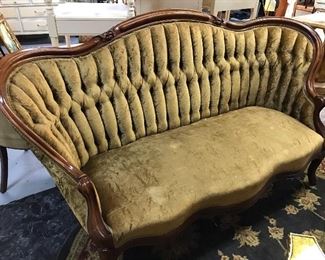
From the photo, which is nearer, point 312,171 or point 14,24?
point 312,171

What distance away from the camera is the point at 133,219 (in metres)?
1.04

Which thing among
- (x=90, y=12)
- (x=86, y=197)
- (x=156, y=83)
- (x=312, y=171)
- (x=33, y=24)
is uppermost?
(x=90, y=12)

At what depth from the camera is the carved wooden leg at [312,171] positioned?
1.73 metres

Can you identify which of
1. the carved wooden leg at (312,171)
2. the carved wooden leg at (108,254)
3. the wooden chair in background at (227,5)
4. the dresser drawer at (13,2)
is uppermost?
the wooden chair in background at (227,5)

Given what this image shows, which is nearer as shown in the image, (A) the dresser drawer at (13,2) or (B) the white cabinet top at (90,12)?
(B) the white cabinet top at (90,12)

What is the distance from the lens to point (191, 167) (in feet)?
4.14

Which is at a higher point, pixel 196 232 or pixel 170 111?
pixel 170 111

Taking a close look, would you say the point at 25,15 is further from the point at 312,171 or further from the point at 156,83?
the point at 312,171

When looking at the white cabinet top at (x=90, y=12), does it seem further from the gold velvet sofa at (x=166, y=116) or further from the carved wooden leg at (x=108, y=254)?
the carved wooden leg at (x=108, y=254)

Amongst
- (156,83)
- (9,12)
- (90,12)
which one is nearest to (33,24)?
(9,12)

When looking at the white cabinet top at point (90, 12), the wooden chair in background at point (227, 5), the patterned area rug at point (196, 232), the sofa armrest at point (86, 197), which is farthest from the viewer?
the wooden chair in background at point (227, 5)

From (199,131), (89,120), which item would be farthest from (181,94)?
(89,120)

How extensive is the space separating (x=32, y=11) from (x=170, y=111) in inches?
127

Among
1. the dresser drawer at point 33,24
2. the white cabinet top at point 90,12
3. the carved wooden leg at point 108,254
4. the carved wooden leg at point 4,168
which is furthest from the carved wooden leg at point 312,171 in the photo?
the dresser drawer at point 33,24
